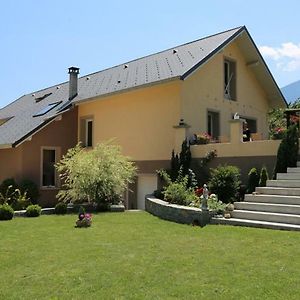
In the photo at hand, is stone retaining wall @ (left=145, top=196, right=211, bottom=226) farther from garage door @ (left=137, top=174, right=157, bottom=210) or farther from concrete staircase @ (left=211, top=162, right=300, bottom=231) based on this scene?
garage door @ (left=137, top=174, right=157, bottom=210)

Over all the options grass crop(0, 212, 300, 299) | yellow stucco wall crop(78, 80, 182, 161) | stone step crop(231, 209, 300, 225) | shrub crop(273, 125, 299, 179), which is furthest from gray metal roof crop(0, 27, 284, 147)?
grass crop(0, 212, 300, 299)

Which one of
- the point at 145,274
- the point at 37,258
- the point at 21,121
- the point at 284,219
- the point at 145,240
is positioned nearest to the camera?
the point at 145,274

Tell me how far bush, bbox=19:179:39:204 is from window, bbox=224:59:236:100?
32.8ft

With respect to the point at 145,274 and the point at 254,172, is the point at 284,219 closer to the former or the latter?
the point at 254,172

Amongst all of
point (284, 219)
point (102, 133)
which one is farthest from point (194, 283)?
point (102, 133)

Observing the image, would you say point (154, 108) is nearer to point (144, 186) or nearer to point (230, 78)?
point (144, 186)

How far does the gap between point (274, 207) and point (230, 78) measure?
34.4 ft

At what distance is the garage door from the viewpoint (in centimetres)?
1825

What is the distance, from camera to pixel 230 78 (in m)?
20.1

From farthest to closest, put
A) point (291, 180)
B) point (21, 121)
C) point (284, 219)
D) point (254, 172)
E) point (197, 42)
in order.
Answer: point (21, 121), point (197, 42), point (254, 172), point (291, 180), point (284, 219)

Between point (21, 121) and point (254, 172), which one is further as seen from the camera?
point (21, 121)

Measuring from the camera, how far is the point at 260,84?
21922 millimetres

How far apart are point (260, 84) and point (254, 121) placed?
2103 millimetres

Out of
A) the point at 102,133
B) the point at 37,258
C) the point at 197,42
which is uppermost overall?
the point at 197,42
